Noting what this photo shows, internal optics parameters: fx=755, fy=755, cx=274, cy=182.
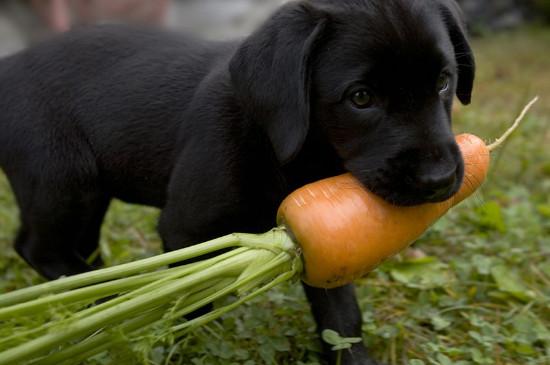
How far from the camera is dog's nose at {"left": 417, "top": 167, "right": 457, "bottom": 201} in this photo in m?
2.08

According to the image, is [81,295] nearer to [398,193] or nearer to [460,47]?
[398,193]

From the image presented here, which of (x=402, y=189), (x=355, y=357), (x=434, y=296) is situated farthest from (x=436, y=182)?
(x=434, y=296)

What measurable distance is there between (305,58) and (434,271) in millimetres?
1345

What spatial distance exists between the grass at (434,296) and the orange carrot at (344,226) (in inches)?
18.2

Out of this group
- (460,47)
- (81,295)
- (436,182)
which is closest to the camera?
(81,295)

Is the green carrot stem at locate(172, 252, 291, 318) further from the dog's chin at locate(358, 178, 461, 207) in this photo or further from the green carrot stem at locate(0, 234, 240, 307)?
the dog's chin at locate(358, 178, 461, 207)

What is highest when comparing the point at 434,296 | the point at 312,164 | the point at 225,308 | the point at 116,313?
the point at 312,164

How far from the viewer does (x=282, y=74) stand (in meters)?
2.23

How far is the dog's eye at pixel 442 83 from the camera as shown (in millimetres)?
2246

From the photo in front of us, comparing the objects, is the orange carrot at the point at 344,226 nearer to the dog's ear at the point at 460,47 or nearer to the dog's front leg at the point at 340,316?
the dog's front leg at the point at 340,316

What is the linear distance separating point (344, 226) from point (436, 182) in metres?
0.31

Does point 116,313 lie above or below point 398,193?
below

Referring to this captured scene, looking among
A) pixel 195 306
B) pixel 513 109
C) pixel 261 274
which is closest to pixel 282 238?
pixel 261 274

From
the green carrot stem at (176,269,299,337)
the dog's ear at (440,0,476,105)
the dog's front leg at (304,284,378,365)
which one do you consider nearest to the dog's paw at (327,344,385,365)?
the dog's front leg at (304,284,378,365)
